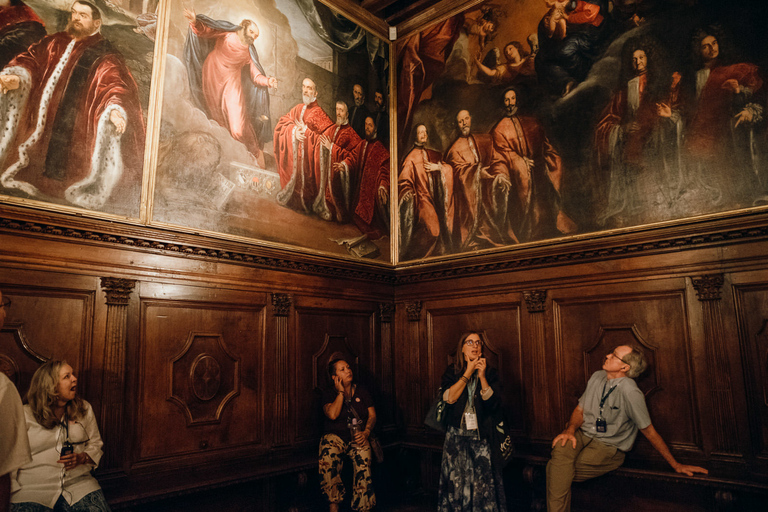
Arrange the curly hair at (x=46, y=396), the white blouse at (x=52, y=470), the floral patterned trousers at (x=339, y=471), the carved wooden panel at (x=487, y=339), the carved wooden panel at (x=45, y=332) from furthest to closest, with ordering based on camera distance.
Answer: the carved wooden panel at (x=487, y=339)
the floral patterned trousers at (x=339, y=471)
the carved wooden panel at (x=45, y=332)
the curly hair at (x=46, y=396)
the white blouse at (x=52, y=470)

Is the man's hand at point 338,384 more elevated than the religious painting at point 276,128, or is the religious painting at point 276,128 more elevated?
the religious painting at point 276,128

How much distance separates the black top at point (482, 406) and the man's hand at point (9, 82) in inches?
204

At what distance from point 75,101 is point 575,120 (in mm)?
5850

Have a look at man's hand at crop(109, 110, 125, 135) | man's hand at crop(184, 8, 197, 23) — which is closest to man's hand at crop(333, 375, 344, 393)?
man's hand at crop(109, 110, 125, 135)

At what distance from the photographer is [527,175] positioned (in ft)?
23.9

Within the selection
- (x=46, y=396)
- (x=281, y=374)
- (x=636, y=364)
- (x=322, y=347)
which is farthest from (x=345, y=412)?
(x=636, y=364)

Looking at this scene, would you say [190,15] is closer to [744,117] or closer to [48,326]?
[48,326]

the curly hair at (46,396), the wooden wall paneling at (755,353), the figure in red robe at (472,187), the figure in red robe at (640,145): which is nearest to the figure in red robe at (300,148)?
the figure in red robe at (472,187)

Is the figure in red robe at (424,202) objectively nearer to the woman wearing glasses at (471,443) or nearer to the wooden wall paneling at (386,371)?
the wooden wall paneling at (386,371)

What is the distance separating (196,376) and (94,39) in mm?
3767

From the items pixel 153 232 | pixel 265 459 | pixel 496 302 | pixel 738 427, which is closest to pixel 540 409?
pixel 496 302

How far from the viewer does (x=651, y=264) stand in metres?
6.11

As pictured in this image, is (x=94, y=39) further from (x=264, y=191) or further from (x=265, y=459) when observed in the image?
(x=265, y=459)

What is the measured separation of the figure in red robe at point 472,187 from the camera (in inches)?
298
